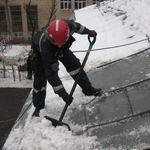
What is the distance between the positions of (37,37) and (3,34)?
24773mm

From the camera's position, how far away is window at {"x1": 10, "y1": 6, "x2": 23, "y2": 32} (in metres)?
25.1

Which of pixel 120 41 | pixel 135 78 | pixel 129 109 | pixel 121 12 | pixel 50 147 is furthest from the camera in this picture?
pixel 121 12

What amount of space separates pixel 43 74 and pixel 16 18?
2441 centimetres

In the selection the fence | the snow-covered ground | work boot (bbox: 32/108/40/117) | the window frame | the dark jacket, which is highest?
the dark jacket

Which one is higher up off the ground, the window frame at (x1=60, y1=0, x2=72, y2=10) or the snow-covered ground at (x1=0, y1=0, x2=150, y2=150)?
the snow-covered ground at (x1=0, y1=0, x2=150, y2=150)

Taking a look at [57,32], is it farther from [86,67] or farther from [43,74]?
[86,67]

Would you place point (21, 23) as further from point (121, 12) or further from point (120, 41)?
point (120, 41)

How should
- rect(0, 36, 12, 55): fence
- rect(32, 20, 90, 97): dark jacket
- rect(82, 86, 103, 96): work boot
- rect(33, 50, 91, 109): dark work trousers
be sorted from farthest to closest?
rect(0, 36, 12, 55): fence, rect(82, 86, 103, 96): work boot, rect(33, 50, 91, 109): dark work trousers, rect(32, 20, 90, 97): dark jacket

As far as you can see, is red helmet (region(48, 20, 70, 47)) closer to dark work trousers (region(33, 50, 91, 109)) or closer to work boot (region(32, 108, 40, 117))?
dark work trousers (region(33, 50, 91, 109))

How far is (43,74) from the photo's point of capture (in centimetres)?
314

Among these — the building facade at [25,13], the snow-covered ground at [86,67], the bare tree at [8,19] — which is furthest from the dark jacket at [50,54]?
the bare tree at [8,19]

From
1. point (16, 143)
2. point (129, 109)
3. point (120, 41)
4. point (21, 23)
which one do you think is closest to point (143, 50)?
point (120, 41)

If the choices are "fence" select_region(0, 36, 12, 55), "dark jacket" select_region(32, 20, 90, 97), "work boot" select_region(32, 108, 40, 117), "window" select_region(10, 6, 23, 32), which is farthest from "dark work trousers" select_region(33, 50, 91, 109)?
"window" select_region(10, 6, 23, 32)

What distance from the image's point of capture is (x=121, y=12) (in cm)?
634
